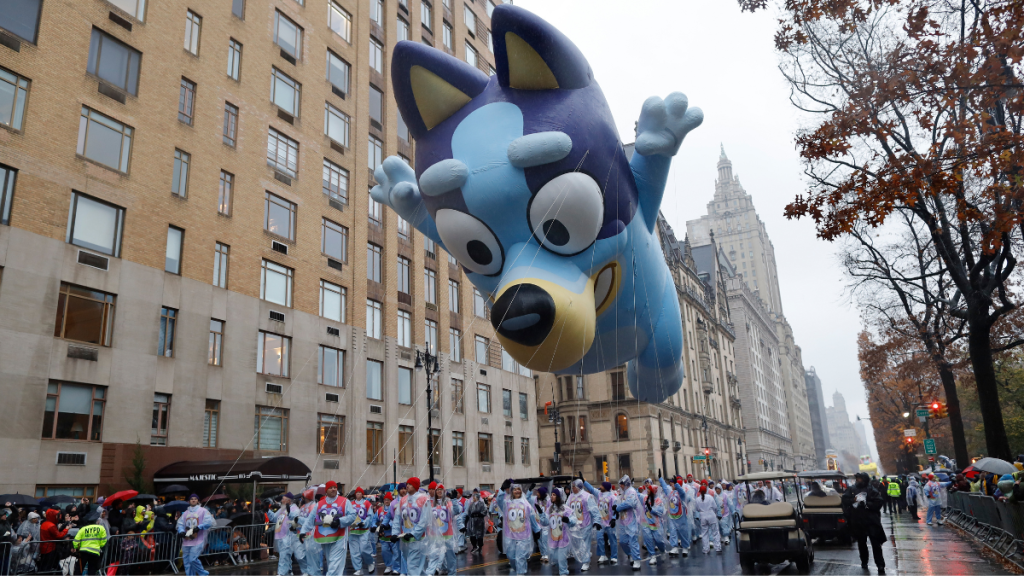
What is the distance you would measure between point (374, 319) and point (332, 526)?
2110 centimetres

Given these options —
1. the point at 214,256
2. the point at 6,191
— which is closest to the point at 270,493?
the point at 214,256

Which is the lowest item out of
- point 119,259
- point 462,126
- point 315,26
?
point 462,126

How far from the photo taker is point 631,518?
14820 millimetres

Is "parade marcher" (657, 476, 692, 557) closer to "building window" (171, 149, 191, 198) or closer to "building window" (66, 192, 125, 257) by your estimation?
"building window" (66, 192, 125, 257)

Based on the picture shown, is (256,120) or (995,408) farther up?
(256,120)

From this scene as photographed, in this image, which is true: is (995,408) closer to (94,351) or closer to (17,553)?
(17,553)

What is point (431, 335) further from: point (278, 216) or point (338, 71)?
point (338, 71)

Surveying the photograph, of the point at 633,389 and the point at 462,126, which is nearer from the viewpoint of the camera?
the point at 462,126

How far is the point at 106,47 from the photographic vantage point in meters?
23.2

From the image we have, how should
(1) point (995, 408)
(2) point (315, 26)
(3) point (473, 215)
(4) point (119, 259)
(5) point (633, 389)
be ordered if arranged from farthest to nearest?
1. (2) point (315, 26)
2. (4) point (119, 259)
3. (1) point (995, 408)
4. (5) point (633, 389)
5. (3) point (473, 215)

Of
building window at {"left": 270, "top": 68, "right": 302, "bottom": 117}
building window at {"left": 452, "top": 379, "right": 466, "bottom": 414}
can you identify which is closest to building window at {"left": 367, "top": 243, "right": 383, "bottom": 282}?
building window at {"left": 270, "top": 68, "right": 302, "bottom": 117}

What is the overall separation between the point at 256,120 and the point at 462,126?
24.3 metres

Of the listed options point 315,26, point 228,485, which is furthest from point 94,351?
point 315,26

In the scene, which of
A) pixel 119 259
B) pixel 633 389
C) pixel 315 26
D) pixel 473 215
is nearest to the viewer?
pixel 473 215
